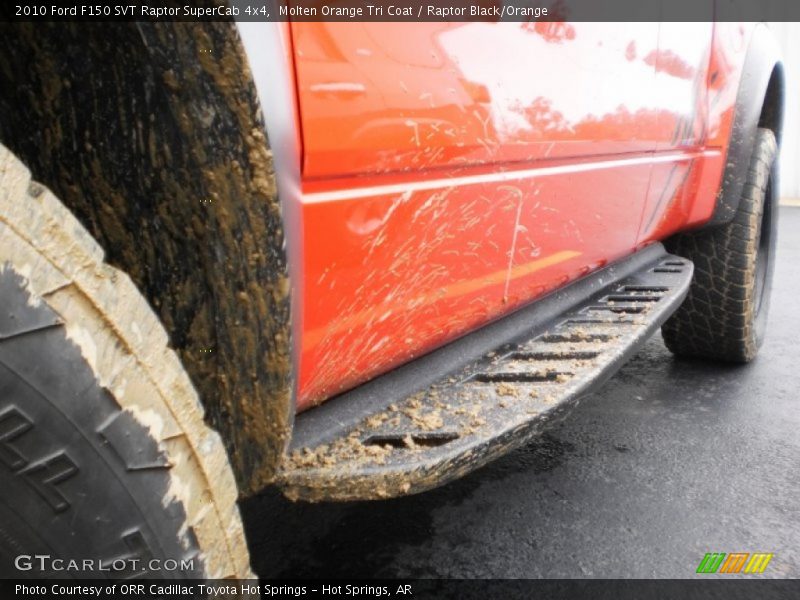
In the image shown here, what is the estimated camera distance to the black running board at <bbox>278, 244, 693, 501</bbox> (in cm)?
106

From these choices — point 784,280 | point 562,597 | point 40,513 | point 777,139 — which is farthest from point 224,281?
point 784,280

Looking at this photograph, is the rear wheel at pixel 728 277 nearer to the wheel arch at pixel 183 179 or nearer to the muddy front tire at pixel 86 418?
the wheel arch at pixel 183 179

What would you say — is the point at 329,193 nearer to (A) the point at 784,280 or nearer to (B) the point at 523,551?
(B) the point at 523,551

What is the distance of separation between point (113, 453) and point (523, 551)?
118 cm

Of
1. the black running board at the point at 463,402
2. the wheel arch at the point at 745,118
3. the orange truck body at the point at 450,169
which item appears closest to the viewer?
the orange truck body at the point at 450,169

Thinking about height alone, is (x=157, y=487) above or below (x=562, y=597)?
above

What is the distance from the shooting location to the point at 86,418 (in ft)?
2.41

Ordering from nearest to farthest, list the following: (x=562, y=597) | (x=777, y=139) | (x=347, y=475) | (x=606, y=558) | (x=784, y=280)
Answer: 1. (x=347, y=475)
2. (x=562, y=597)
3. (x=606, y=558)
4. (x=777, y=139)
5. (x=784, y=280)

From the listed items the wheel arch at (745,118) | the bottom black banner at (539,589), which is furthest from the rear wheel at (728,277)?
the bottom black banner at (539,589)

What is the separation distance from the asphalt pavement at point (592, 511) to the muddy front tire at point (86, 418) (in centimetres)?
74

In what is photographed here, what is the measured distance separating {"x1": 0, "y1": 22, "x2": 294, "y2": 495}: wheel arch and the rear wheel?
7.26 ft

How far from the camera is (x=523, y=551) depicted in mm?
1702

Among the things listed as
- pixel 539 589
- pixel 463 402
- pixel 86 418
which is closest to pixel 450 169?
pixel 463 402

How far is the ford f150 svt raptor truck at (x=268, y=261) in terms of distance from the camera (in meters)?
0.74
